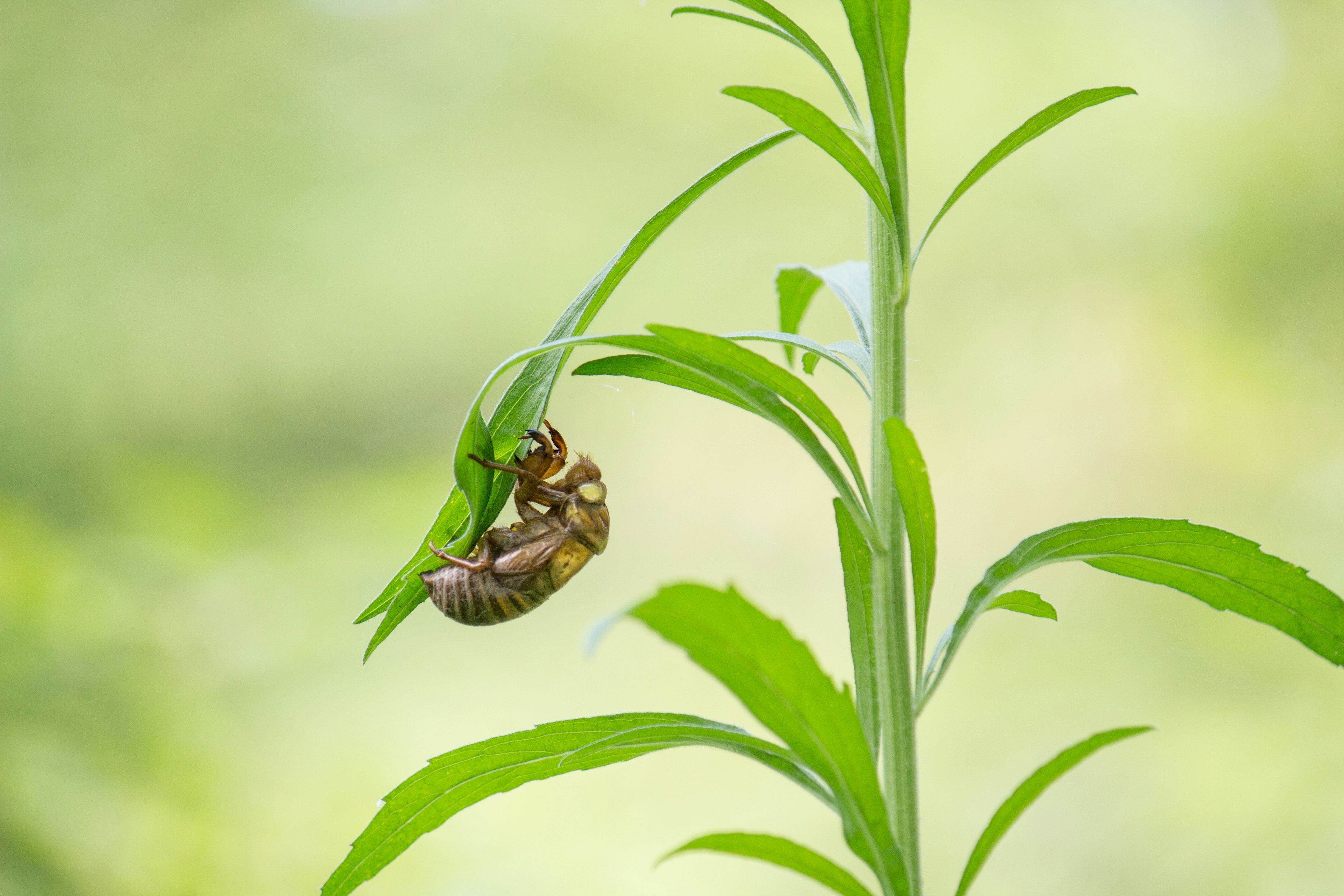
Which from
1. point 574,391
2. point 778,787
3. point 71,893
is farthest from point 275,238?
point 778,787

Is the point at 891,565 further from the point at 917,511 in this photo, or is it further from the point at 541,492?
the point at 541,492

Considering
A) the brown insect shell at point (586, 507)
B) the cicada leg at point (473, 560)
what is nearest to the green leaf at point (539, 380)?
the cicada leg at point (473, 560)

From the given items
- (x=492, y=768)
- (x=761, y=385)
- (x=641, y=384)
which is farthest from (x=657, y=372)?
(x=641, y=384)

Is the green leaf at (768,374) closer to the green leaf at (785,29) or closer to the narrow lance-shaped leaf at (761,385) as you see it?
the narrow lance-shaped leaf at (761,385)

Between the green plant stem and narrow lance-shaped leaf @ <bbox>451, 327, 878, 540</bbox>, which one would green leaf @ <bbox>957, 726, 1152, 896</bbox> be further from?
narrow lance-shaped leaf @ <bbox>451, 327, 878, 540</bbox>

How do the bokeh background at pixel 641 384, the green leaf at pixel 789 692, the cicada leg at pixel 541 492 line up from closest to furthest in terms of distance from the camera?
the green leaf at pixel 789 692 → the cicada leg at pixel 541 492 → the bokeh background at pixel 641 384

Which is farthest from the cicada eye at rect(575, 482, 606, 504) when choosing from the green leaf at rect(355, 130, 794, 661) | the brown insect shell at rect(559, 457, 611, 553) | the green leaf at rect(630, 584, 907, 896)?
the green leaf at rect(630, 584, 907, 896)
